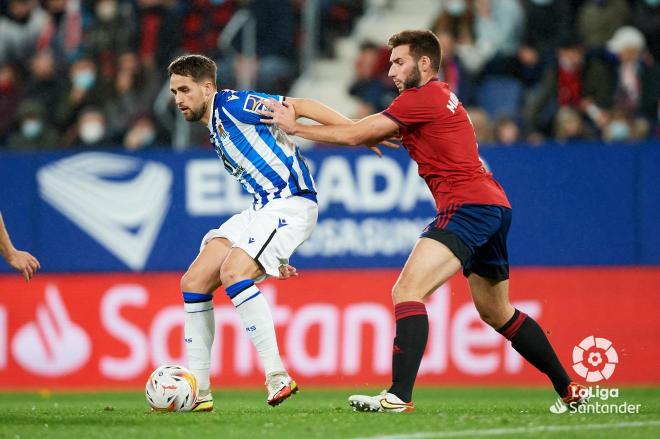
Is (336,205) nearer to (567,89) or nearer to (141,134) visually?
(567,89)

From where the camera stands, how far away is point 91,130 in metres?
14.1

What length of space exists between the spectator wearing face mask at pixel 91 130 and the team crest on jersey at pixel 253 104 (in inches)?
264

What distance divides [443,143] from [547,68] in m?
6.34

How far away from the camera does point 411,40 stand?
7.21 m

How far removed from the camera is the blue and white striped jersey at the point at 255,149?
25.0 ft

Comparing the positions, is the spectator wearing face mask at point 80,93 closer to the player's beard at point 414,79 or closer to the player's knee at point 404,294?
the player's beard at point 414,79

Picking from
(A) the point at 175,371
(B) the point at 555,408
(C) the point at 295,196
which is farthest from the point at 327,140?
(B) the point at 555,408

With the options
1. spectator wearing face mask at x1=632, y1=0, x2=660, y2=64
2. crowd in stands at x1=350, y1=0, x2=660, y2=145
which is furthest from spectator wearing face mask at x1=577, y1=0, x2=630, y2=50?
spectator wearing face mask at x1=632, y1=0, x2=660, y2=64

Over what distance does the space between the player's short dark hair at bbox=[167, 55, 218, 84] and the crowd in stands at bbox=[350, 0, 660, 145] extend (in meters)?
4.87

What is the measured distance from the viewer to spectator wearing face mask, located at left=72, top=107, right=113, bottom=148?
13992 mm

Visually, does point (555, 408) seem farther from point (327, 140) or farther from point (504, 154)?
point (504, 154)

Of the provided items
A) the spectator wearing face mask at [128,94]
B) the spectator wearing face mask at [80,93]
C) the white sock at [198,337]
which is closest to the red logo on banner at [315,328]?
the spectator wearing face mask at [128,94]

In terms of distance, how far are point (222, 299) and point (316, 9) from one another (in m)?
→ 5.06

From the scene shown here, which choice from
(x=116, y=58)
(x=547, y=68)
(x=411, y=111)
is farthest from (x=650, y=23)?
(x=411, y=111)
